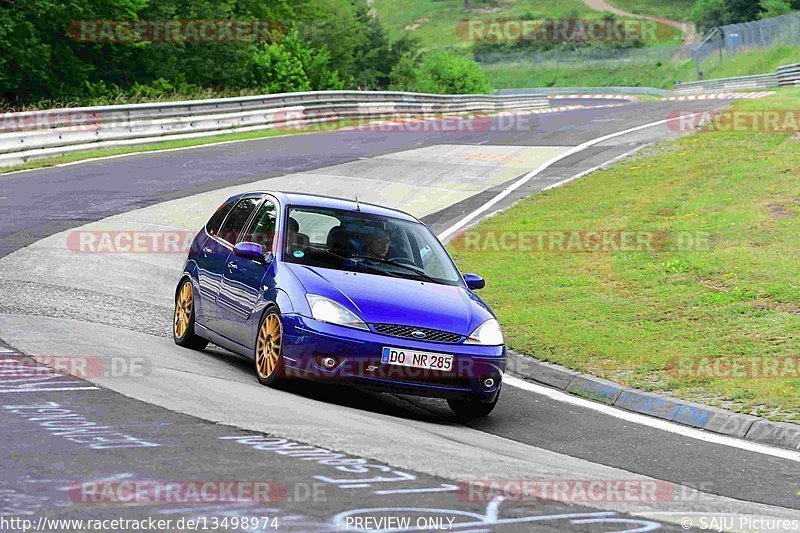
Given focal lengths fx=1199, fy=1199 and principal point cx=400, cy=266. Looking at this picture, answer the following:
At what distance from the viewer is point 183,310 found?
37.5 ft

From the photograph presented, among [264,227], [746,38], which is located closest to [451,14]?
[746,38]

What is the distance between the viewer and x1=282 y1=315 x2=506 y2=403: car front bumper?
8.80 m

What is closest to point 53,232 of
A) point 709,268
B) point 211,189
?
point 211,189

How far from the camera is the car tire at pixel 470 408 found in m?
9.29

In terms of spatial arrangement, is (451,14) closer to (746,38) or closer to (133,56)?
(746,38)

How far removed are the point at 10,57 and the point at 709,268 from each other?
31425 millimetres

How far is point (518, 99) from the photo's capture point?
5866cm

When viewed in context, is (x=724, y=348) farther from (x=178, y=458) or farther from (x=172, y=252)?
(x=172, y=252)

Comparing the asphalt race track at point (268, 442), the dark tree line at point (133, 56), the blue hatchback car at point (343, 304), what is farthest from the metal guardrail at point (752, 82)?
the blue hatchback car at point (343, 304)

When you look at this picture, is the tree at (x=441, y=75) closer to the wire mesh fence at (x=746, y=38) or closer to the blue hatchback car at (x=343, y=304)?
the wire mesh fence at (x=746, y=38)

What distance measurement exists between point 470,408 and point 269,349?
1.63m

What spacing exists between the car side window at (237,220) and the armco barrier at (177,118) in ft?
48.4

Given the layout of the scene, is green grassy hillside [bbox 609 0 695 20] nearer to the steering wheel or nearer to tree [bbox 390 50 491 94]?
tree [bbox 390 50 491 94]

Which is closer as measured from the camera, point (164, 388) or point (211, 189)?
point (164, 388)
